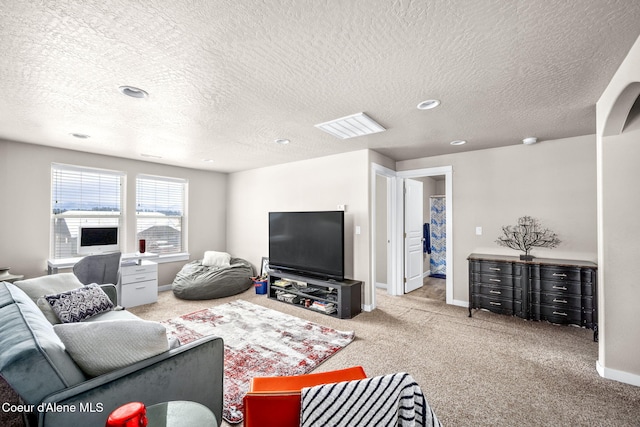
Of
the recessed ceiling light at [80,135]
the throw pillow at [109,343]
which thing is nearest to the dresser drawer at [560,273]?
the throw pillow at [109,343]

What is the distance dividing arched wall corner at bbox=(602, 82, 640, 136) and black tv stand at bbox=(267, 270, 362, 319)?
3017mm

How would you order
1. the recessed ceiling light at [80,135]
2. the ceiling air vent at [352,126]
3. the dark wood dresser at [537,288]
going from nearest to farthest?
the ceiling air vent at [352,126] < the dark wood dresser at [537,288] < the recessed ceiling light at [80,135]

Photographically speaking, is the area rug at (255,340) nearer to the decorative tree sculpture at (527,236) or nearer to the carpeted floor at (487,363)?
the carpeted floor at (487,363)

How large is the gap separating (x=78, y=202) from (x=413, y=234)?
18.6 ft

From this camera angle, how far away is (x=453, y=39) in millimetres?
1613

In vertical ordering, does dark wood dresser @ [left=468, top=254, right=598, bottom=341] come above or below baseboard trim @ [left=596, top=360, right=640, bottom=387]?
above

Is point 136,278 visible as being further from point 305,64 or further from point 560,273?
point 560,273

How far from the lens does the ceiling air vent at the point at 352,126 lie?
113 inches

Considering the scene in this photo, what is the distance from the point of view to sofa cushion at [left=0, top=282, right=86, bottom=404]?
1.11 meters

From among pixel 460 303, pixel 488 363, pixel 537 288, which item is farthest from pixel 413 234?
pixel 488 363

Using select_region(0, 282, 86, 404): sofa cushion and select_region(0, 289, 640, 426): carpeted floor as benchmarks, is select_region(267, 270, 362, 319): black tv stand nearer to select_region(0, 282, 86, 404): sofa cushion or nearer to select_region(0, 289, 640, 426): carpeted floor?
select_region(0, 289, 640, 426): carpeted floor

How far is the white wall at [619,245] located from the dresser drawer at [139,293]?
216 inches

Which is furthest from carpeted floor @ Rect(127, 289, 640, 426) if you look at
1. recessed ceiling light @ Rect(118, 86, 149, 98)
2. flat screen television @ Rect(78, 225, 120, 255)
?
recessed ceiling light @ Rect(118, 86, 149, 98)

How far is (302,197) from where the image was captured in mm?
4945
